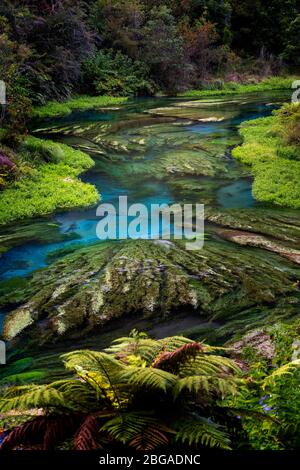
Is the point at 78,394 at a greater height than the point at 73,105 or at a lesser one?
lesser

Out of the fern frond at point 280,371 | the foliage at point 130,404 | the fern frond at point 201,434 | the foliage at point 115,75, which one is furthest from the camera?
the foliage at point 115,75

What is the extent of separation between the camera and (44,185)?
36.4 ft

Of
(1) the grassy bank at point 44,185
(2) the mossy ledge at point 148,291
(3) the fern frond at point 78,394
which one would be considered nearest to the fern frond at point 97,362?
(3) the fern frond at point 78,394

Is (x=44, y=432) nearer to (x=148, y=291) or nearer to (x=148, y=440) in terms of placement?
(x=148, y=440)

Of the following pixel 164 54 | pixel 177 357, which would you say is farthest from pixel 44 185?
pixel 164 54

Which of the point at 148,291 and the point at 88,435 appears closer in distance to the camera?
the point at 88,435

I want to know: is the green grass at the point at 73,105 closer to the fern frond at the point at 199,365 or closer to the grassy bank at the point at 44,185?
the grassy bank at the point at 44,185

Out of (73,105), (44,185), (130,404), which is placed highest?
(73,105)

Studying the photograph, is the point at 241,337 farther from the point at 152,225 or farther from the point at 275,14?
the point at 275,14

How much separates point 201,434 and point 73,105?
2203 cm

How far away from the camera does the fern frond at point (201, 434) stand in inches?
106

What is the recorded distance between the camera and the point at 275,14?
129 ft

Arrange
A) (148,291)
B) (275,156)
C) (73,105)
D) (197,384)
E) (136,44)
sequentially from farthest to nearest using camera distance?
(136,44)
(73,105)
(275,156)
(148,291)
(197,384)

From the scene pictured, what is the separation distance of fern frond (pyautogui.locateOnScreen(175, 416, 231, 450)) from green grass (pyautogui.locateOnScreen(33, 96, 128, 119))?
1894cm
